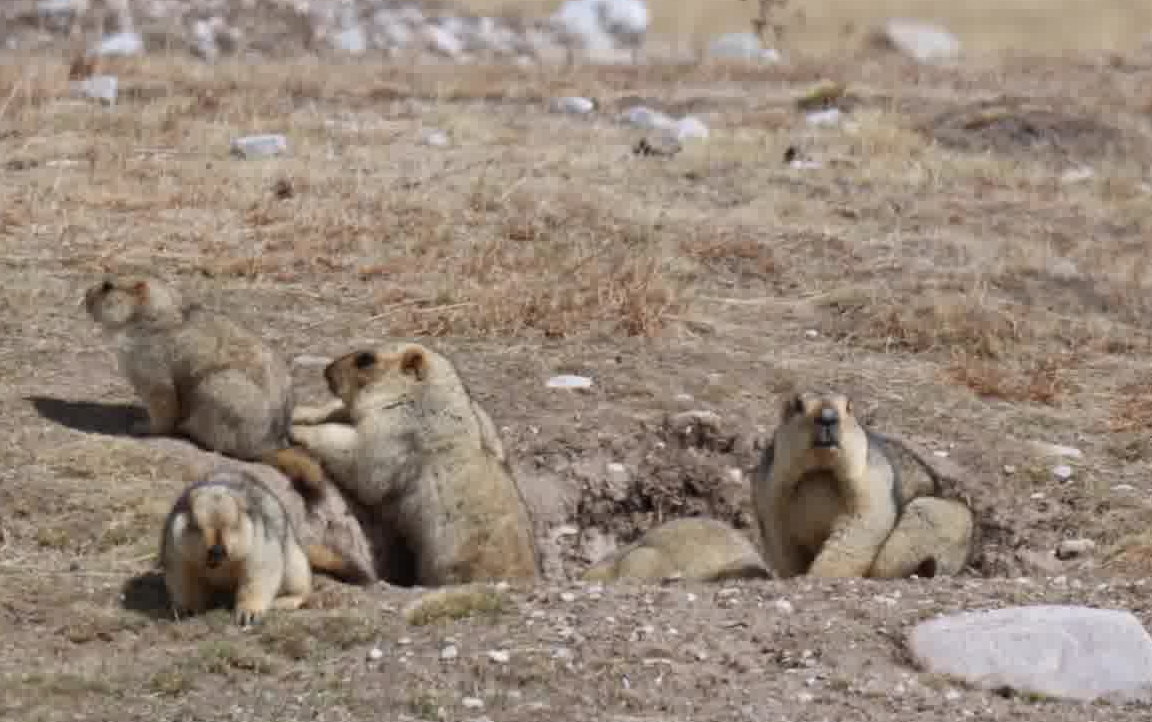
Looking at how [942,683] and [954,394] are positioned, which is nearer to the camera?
[942,683]

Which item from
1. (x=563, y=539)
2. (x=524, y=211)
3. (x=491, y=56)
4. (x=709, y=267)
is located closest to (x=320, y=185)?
(x=524, y=211)

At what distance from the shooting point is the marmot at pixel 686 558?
29.6 feet

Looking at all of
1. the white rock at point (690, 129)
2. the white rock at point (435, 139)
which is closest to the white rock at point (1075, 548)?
the white rock at point (435, 139)

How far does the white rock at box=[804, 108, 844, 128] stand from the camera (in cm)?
1820

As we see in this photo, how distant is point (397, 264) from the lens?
12.8m

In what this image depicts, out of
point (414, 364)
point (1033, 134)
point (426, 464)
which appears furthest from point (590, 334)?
point (1033, 134)

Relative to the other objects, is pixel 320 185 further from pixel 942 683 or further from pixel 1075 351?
pixel 942 683

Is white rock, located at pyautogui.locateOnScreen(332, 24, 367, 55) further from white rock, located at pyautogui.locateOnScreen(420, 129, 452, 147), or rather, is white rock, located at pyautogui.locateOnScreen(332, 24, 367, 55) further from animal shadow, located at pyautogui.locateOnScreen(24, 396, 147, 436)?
animal shadow, located at pyautogui.locateOnScreen(24, 396, 147, 436)

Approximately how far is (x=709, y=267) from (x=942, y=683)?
6.49m

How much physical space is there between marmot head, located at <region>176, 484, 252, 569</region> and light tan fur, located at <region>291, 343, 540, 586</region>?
1.62m

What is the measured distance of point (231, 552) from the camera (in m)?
7.69

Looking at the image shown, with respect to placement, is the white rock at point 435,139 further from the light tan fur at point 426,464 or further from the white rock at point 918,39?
the white rock at point 918,39

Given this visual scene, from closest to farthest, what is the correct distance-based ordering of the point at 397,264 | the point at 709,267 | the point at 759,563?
the point at 759,563
the point at 397,264
the point at 709,267

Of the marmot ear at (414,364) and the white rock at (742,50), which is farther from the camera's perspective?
the white rock at (742,50)
